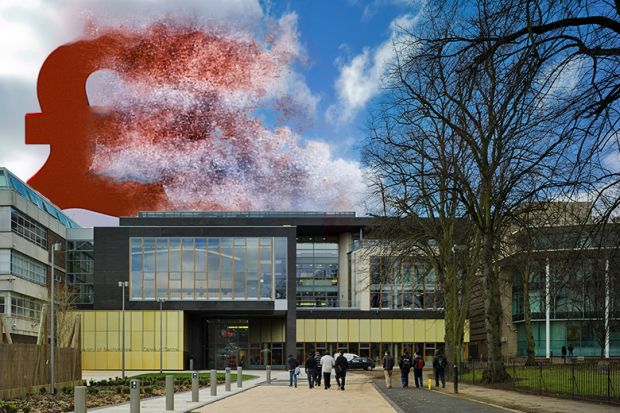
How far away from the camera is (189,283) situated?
81.1 meters

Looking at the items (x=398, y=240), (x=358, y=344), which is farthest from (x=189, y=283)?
(x=398, y=240)

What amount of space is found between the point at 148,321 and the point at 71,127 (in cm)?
4338

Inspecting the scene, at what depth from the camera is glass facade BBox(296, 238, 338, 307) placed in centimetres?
9944

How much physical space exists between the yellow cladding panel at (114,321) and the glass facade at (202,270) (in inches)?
88.6

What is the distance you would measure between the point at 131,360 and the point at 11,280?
14.0 metres

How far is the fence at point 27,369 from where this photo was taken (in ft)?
98.9

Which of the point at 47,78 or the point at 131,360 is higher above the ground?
the point at 47,78

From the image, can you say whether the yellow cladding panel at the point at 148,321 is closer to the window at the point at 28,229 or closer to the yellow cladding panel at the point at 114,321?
the yellow cladding panel at the point at 114,321

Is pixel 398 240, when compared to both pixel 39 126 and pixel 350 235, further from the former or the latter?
pixel 39 126

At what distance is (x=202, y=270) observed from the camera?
267 feet

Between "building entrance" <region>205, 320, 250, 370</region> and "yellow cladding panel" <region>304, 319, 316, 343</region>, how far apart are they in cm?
705

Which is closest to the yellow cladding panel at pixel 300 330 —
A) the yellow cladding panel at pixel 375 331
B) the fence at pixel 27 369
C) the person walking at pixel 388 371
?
the yellow cladding panel at pixel 375 331

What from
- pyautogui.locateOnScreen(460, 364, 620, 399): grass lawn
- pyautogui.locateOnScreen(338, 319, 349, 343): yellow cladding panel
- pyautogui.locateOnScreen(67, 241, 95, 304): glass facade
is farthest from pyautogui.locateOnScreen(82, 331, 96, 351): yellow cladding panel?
pyautogui.locateOnScreen(460, 364, 620, 399): grass lawn

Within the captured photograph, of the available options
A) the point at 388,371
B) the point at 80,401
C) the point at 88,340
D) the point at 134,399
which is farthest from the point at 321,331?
the point at 80,401
